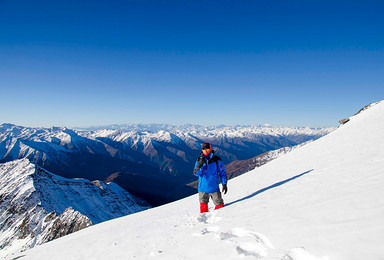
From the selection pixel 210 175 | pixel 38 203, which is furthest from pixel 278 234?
pixel 38 203

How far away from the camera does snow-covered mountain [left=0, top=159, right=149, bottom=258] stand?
277ft

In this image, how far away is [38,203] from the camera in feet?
340

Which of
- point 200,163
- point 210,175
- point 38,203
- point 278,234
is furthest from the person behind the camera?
point 38,203

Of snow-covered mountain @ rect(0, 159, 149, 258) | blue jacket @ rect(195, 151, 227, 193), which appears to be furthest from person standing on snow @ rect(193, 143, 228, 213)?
snow-covered mountain @ rect(0, 159, 149, 258)

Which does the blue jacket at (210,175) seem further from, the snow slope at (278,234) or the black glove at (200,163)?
the snow slope at (278,234)

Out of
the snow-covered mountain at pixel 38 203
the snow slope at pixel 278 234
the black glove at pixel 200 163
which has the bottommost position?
the snow-covered mountain at pixel 38 203

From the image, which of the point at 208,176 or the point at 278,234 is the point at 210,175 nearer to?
the point at 208,176

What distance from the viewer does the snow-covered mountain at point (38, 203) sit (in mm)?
84500

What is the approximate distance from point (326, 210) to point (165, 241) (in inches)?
209

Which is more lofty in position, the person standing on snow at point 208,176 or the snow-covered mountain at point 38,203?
the person standing on snow at point 208,176

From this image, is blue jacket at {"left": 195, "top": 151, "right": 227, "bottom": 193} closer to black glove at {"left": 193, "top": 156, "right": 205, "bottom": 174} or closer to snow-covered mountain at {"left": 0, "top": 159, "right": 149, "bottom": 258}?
black glove at {"left": 193, "top": 156, "right": 205, "bottom": 174}

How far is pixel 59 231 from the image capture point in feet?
187

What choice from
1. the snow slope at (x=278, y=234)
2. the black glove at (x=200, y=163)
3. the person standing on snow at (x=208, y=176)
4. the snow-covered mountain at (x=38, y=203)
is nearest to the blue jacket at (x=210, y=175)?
the person standing on snow at (x=208, y=176)

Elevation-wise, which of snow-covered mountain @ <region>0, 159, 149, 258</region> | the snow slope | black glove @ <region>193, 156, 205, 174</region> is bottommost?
snow-covered mountain @ <region>0, 159, 149, 258</region>
